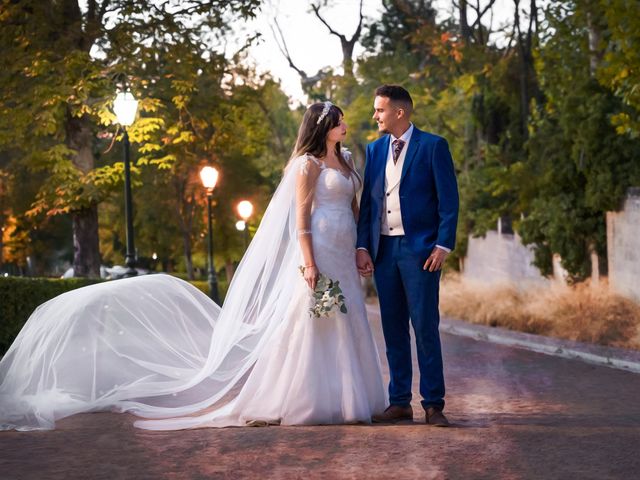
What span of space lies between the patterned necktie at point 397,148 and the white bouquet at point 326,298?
1048mm

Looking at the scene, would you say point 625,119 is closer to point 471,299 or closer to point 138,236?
point 471,299

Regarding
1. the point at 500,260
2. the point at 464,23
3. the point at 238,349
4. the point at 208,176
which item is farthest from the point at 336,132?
the point at 464,23

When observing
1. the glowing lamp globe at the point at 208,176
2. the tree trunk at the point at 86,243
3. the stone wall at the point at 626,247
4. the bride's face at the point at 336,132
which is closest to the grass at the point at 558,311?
the stone wall at the point at 626,247

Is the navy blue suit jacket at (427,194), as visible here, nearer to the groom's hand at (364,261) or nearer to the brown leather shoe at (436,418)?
the groom's hand at (364,261)

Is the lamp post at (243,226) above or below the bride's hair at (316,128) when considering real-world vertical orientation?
below

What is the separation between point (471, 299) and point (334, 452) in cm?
1368

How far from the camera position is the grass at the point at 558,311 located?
15195mm

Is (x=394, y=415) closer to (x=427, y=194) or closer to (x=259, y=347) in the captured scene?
(x=259, y=347)

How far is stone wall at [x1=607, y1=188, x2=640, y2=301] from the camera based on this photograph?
17016 mm

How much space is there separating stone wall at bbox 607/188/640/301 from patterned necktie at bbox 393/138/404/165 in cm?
930

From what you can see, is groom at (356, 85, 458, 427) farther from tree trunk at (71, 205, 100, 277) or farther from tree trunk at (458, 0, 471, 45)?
tree trunk at (458, 0, 471, 45)

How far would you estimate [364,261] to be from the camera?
8.74 metres

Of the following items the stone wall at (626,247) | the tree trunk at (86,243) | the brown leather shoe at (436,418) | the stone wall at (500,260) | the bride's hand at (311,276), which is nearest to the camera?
the brown leather shoe at (436,418)

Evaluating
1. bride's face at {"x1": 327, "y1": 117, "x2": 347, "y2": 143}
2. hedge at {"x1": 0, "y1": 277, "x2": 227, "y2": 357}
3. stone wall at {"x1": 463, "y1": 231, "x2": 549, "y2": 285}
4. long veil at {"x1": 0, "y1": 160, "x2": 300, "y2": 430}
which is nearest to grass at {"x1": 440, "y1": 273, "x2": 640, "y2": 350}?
stone wall at {"x1": 463, "y1": 231, "x2": 549, "y2": 285}
